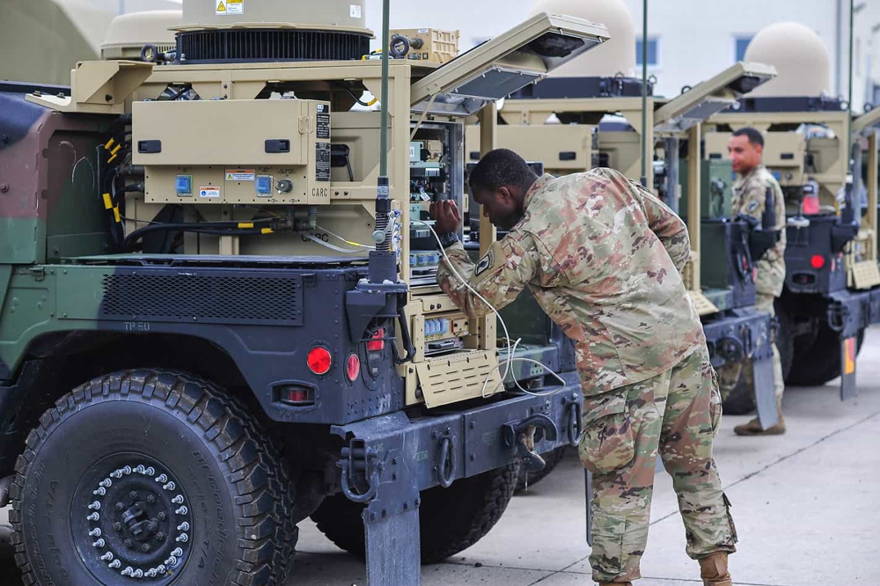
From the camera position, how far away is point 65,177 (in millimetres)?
6000

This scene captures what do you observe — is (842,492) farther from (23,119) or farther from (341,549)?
(23,119)

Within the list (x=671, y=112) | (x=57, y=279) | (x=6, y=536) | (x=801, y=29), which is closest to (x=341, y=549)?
(x=6, y=536)

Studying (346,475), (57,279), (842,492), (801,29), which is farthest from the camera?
(801,29)

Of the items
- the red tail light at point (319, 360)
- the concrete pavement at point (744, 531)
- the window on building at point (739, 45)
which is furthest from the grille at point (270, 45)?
the window on building at point (739, 45)

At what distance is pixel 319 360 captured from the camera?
530 cm

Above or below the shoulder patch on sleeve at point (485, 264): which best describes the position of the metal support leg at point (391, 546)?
below

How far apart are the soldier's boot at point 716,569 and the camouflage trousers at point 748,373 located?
3874mm

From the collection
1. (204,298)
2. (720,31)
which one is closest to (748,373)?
(204,298)

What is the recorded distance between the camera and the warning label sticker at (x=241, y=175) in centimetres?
584

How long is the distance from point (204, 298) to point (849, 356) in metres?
7.14

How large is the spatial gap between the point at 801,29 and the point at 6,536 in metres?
8.38

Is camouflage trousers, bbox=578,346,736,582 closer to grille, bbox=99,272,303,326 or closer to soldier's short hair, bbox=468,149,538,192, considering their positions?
soldier's short hair, bbox=468,149,538,192

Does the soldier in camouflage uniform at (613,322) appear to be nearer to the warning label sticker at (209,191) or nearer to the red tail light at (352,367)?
the red tail light at (352,367)

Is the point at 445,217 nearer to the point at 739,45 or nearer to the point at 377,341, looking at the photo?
the point at 377,341
